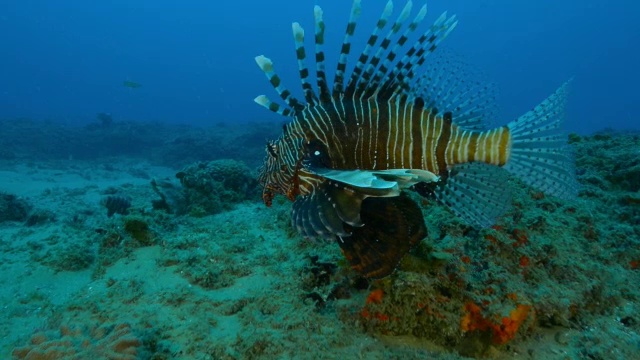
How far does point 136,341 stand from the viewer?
2.64 meters

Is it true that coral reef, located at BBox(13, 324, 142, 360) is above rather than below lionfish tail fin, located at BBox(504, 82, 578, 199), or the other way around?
below

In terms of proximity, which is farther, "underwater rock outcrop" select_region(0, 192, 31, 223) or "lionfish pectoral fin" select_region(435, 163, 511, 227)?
"underwater rock outcrop" select_region(0, 192, 31, 223)

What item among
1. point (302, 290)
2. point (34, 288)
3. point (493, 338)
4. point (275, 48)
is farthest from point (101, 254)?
point (275, 48)

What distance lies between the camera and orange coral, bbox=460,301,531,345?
8.71 feet

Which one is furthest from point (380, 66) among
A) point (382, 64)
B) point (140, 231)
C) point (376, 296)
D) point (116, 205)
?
point (116, 205)

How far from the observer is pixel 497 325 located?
2658 millimetres

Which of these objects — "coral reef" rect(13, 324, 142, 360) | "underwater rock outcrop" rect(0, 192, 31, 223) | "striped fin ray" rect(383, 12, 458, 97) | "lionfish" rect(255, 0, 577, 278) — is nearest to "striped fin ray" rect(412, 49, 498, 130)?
"lionfish" rect(255, 0, 577, 278)

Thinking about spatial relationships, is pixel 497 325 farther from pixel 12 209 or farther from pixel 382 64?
pixel 12 209

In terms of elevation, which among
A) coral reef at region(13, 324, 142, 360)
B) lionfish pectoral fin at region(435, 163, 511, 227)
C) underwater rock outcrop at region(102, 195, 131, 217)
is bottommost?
underwater rock outcrop at region(102, 195, 131, 217)

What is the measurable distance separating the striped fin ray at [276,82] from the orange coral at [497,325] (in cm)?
221

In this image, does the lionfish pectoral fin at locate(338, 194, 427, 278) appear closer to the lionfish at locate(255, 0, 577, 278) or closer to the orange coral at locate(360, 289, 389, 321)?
the lionfish at locate(255, 0, 577, 278)

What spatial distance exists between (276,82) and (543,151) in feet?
8.04

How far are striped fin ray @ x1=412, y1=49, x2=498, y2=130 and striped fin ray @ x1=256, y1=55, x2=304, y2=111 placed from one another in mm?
1175

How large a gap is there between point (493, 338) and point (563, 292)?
0.85m
